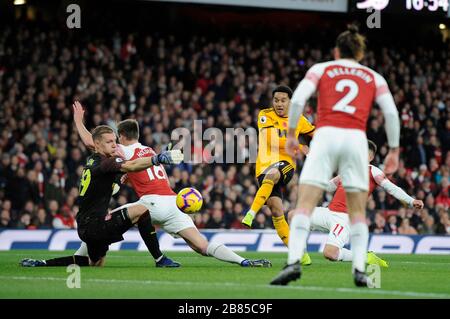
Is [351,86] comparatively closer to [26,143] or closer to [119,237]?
[119,237]

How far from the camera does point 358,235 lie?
809cm

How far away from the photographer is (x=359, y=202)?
318 inches

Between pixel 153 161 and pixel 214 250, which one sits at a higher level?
pixel 153 161

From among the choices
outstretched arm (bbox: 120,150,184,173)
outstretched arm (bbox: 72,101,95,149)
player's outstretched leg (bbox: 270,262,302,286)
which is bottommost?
player's outstretched leg (bbox: 270,262,302,286)

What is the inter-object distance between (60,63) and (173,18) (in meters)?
5.27

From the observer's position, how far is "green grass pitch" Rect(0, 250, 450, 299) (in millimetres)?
7660

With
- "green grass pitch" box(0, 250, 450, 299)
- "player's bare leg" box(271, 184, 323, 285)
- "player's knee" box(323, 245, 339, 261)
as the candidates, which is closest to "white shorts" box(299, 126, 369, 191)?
"player's bare leg" box(271, 184, 323, 285)

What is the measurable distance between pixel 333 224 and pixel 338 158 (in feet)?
13.6

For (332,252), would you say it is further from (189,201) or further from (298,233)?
(298,233)

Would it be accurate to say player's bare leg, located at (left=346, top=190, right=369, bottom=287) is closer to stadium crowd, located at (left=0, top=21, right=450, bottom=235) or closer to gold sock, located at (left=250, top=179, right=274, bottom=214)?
gold sock, located at (left=250, top=179, right=274, bottom=214)

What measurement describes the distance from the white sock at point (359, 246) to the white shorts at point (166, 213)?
3471 millimetres

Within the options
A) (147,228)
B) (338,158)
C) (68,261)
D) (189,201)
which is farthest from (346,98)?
(68,261)

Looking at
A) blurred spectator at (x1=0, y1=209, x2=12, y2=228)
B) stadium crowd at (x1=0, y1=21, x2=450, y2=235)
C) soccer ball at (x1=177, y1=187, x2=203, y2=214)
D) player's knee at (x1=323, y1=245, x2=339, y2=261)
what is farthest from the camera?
stadium crowd at (x1=0, y1=21, x2=450, y2=235)

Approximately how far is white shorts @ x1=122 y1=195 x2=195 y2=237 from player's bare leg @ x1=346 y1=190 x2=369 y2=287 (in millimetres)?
3448
